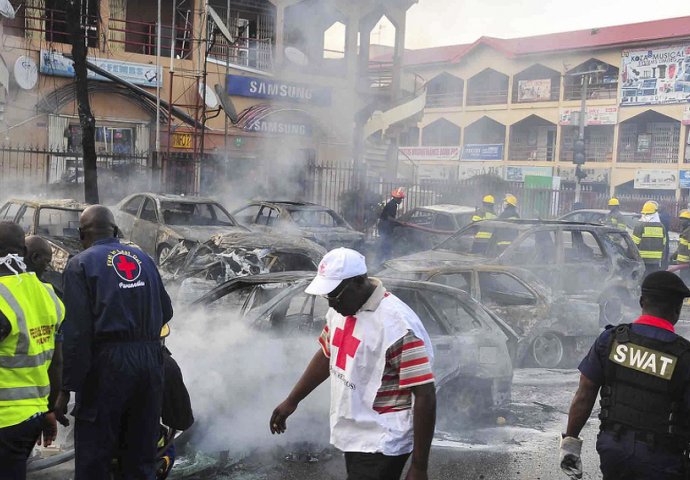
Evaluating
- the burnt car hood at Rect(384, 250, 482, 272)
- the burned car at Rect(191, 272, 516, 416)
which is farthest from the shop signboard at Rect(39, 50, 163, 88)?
the burned car at Rect(191, 272, 516, 416)

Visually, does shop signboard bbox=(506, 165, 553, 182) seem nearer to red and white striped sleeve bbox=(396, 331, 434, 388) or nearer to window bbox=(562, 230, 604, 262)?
window bbox=(562, 230, 604, 262)

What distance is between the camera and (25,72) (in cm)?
1797

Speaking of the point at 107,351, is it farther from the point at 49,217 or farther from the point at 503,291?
the point at 49,217

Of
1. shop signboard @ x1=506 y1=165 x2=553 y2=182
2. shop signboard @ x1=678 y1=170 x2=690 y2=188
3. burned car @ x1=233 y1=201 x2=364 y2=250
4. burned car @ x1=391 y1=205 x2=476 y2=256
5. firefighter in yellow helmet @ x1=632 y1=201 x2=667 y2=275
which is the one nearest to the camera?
firefighter in yellow helmet @ x1=632 y1=201 x2=667 y2=275

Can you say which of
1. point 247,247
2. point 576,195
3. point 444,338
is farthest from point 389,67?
point 444,338

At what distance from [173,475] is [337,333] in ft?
6.89

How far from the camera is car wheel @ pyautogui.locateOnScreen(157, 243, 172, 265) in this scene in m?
11.6

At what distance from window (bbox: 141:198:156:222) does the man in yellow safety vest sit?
9.18 metres

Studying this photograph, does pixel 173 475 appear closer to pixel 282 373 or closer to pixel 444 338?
pixel 282 373

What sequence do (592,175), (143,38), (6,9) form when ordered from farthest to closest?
(592,175), (143,38), (6,9)

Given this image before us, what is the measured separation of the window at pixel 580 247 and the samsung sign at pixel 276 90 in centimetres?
1340

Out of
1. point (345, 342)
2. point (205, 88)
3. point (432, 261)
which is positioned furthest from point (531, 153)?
point (345, 342)

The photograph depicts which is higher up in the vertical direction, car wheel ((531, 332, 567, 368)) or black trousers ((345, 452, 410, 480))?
black trousers ((345, 452, 410, 480))

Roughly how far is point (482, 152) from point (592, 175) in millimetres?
7396
